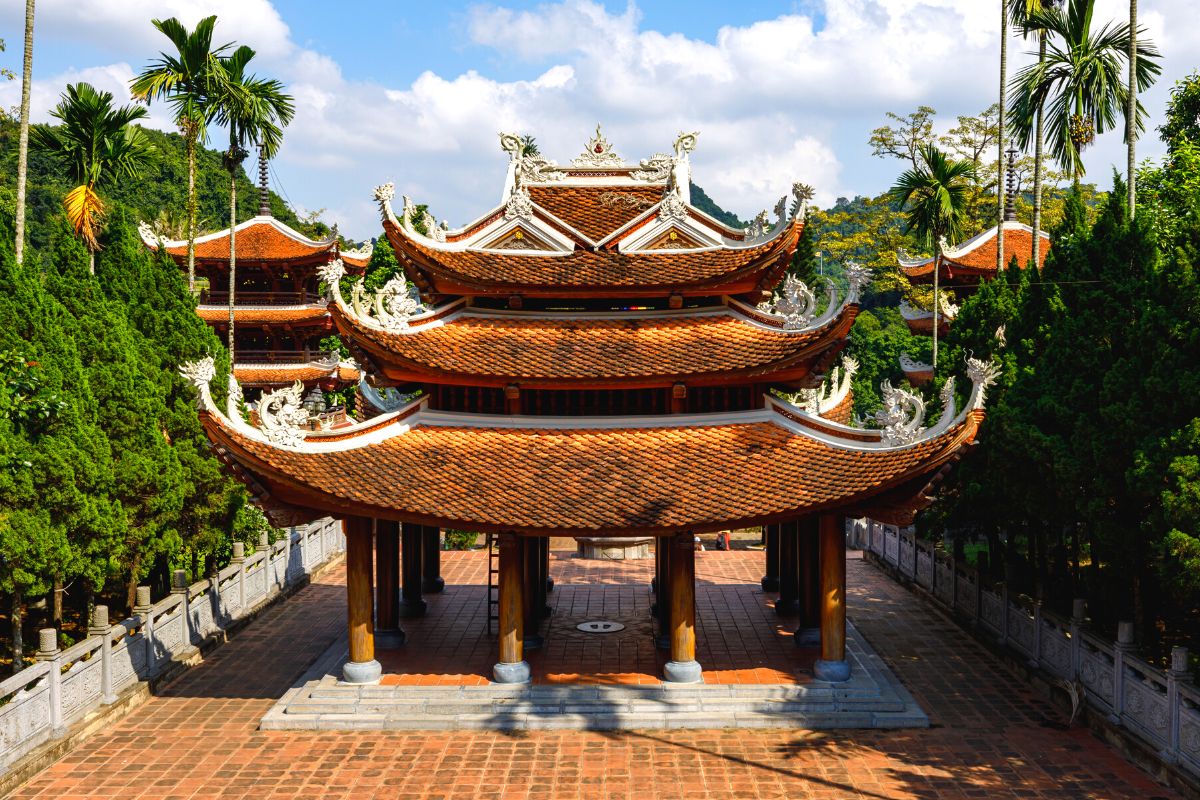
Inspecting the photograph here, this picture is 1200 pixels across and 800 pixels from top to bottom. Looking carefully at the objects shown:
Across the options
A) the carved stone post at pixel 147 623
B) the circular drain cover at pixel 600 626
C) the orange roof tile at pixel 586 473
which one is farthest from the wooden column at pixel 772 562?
the carved stone post at pixel 147 623

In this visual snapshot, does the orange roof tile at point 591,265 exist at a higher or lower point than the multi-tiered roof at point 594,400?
higher

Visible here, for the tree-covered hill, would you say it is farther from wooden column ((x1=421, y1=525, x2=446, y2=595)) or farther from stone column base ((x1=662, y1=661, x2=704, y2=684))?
stone column base ((x1=662, y1=661, x2=704, y2=684))

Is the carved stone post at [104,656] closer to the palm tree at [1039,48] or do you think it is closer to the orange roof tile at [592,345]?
the orange roof tile at [592,345]

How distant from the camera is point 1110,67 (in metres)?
23.7

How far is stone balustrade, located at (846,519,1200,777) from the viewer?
12266 mm

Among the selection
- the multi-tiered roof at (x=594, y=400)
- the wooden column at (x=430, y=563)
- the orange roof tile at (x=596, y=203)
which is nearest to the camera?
the multi-tiered roof at (x=594, y=400)

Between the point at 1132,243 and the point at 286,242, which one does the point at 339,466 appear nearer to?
the point at 1132,243

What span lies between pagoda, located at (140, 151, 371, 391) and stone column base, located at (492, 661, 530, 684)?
2681cm

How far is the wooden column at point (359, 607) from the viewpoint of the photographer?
15406mm

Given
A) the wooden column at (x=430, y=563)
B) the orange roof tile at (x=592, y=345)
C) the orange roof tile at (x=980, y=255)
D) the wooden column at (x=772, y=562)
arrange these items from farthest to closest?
the orange roof tile at (x=980, y=255) < the wooden column at (x=430, y=563) < the wooden column at (x=772, y=562) < the orange roof tile at (x=592, y=345)

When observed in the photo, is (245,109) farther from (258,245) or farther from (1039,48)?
(1039,48)

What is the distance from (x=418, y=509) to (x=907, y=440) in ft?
23.6

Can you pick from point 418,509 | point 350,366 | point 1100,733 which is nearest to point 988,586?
point 1100,733

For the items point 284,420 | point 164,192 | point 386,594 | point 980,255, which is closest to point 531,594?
point 386,594
